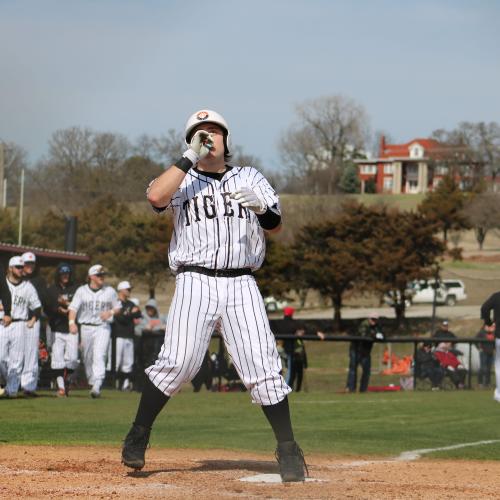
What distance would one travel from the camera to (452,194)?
90.7m

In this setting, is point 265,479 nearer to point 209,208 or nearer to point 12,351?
point 209,208

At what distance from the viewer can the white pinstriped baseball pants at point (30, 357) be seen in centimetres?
1656

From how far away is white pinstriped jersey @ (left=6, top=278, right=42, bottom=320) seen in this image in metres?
16.4

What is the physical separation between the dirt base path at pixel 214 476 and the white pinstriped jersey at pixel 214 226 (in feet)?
4.22

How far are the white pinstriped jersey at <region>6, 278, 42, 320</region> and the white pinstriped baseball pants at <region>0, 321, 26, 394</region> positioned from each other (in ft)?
0.51

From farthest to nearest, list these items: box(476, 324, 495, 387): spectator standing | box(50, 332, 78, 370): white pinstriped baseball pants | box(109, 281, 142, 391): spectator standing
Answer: box(476, 324, 495, 387): spectator standing < box(109, 281, 142, 391): spectator standing < box(50, 332, 78, 370): white pinstriped baseball pants

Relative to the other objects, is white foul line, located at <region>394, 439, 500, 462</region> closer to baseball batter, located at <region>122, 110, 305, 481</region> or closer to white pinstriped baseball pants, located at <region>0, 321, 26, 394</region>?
baseball batter, located at <region>122, 110, 305, 481</region>

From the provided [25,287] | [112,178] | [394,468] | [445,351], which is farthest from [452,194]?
[394,468]

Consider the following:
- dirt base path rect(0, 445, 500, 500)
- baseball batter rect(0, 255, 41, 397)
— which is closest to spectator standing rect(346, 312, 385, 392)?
baseball batter rect(0, 255, 41, 397)

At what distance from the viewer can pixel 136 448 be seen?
679 centimetres

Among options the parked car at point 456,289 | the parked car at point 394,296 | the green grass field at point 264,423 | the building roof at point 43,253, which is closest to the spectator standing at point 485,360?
the green grass field at point 264,423

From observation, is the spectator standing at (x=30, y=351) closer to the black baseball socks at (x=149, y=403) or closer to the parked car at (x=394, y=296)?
the black baseball socks at (x=149, y=403)

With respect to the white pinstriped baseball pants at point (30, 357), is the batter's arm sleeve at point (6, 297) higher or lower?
higher

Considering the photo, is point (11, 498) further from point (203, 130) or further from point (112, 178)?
point (112, 178)
